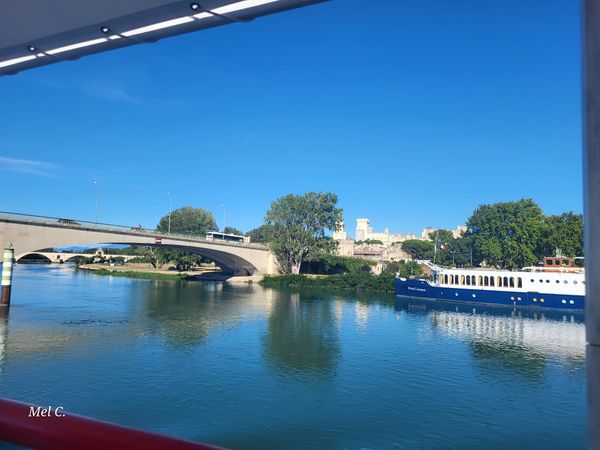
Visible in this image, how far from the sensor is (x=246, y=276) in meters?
71.4

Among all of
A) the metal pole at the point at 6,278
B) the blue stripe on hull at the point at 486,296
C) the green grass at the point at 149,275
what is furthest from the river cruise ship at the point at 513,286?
the metal pole at the point at 6,278

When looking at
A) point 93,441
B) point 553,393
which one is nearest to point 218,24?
point 93,441

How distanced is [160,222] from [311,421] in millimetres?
86021

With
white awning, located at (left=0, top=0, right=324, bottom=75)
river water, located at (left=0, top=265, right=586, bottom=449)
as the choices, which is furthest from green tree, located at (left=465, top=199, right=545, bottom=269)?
white awning, located at (left=0, top=0, right=324, bottom=75)

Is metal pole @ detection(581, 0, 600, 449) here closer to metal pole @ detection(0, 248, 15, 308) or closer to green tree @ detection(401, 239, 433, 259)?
metal pole @ detection(0, 248, 15, 308)

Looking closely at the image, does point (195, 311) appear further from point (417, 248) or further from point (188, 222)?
point (417, 248)

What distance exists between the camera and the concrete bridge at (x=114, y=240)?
38562 millimetres

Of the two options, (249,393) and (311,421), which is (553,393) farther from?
(249,393)

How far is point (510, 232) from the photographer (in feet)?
245

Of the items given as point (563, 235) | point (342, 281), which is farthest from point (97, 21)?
point (563, 235)

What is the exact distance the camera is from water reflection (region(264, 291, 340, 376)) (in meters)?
20.0

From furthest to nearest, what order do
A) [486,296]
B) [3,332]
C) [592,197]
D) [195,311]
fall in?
[486,296] → [195,311] → [3,332] → [592,197]

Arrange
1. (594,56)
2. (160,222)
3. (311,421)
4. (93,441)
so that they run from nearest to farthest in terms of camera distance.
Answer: (93,441) → (594,56) → (311,421) → (160,222)

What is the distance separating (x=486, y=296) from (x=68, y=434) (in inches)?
1911
